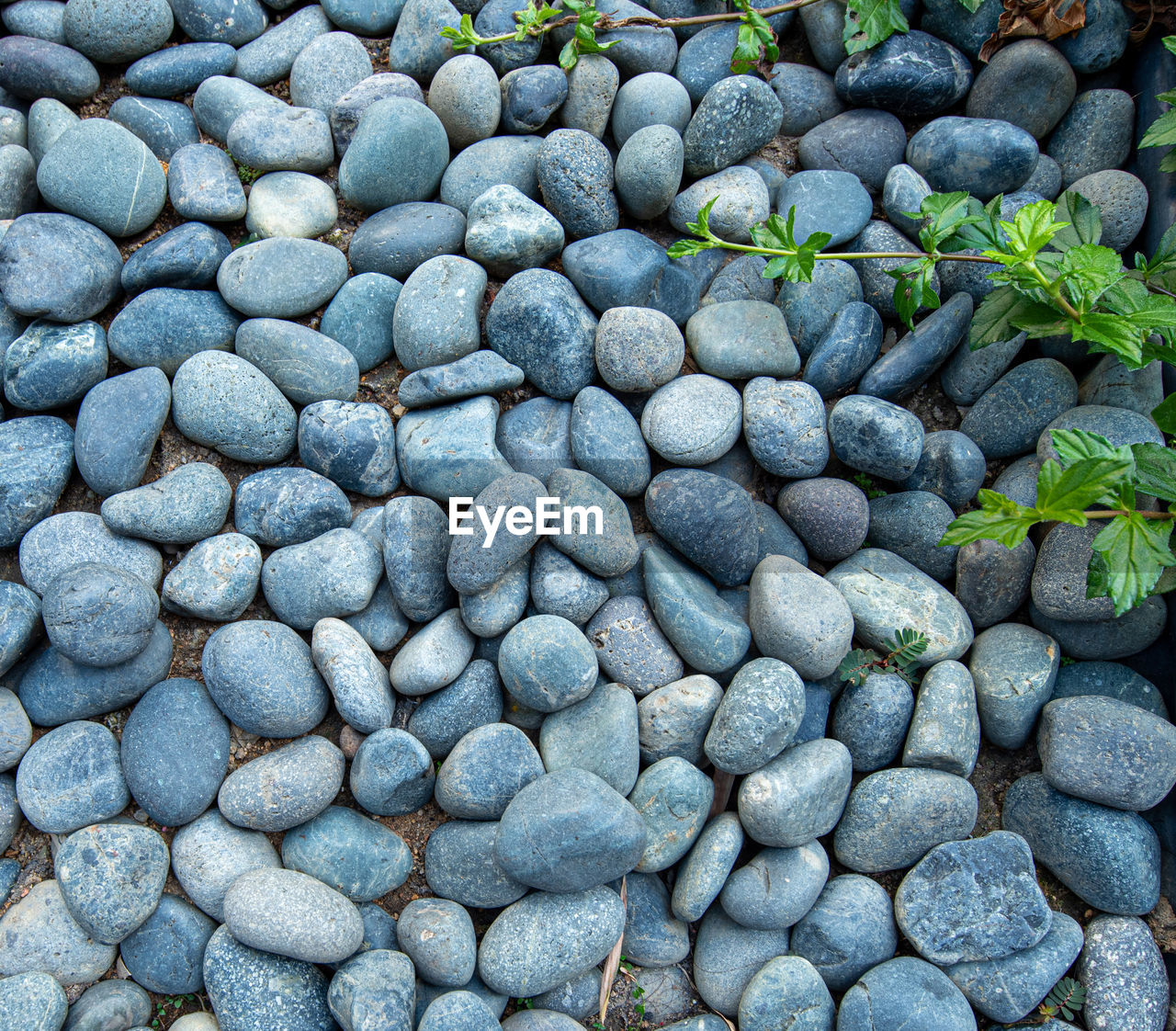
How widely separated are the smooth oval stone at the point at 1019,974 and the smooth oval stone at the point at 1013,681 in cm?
56

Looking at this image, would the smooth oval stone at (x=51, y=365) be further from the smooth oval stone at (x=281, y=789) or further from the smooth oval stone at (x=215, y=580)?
the smooth oval stone at (x=281, y=789)

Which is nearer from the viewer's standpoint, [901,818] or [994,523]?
[994,523]

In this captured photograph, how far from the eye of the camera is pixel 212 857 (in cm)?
234

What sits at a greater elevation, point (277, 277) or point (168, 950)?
point (277, 277)

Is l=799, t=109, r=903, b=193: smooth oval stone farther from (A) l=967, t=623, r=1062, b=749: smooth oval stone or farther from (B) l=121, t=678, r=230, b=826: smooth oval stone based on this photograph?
(B) l=121, t=678, r=230, b=826: smooth oval stone

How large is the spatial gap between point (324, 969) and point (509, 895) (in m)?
0.57

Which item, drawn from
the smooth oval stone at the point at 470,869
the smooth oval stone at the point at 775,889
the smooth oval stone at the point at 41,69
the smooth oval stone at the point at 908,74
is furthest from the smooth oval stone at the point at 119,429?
the smooth oval stone at the point at 908,74

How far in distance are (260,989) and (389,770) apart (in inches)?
26.0

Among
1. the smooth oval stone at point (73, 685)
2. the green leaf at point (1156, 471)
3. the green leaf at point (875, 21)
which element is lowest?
the smooth oval stone at point (73, 685)

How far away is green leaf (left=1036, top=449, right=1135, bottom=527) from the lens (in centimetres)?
198

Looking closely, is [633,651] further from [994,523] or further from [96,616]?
[96,616]

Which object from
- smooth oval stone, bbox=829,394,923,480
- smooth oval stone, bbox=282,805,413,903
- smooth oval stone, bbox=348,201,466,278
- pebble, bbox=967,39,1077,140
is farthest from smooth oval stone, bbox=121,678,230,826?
pebble, bbox=967,39,1077,140

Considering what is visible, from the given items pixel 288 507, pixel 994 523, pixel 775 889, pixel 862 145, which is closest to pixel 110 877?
pixel 288 507

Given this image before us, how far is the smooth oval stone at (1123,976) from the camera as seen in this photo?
7.59 feet
